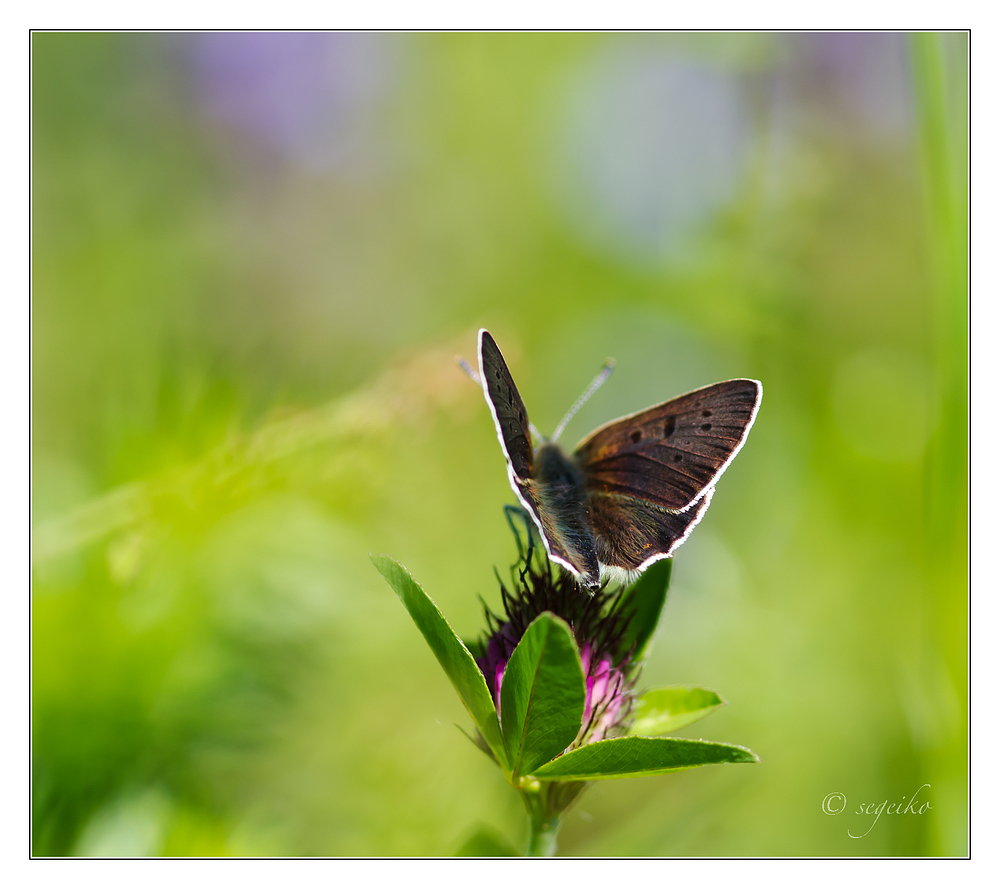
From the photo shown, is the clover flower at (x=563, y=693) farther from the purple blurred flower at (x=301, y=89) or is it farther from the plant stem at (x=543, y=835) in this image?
the purple blurred flower at (x=301, y=89)

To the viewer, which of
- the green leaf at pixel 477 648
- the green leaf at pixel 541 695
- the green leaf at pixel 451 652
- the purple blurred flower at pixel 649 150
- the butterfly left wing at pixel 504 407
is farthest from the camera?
the purple blurred flower at pixel 649 150

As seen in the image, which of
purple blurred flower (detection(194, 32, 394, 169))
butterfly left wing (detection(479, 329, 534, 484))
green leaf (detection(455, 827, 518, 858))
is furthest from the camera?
purple blurred flower (detection(194, 32, 394, 169))

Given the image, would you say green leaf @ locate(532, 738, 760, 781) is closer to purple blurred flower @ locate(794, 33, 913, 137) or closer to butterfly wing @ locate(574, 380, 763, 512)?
butterfly wing @ locate(574, 380, 763, 512)

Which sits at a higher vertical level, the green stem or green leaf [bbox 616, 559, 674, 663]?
green leaf [bbox 616, 559, 674, 663]

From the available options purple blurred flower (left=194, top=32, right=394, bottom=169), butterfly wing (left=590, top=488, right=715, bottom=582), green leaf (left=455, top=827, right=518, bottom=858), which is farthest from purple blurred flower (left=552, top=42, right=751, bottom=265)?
green leaf (left=455, top=827, right=518, bottom=858)

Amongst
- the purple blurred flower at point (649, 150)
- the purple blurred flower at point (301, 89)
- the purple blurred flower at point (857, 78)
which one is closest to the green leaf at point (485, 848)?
the purple blurred flower at point (649, 150)
